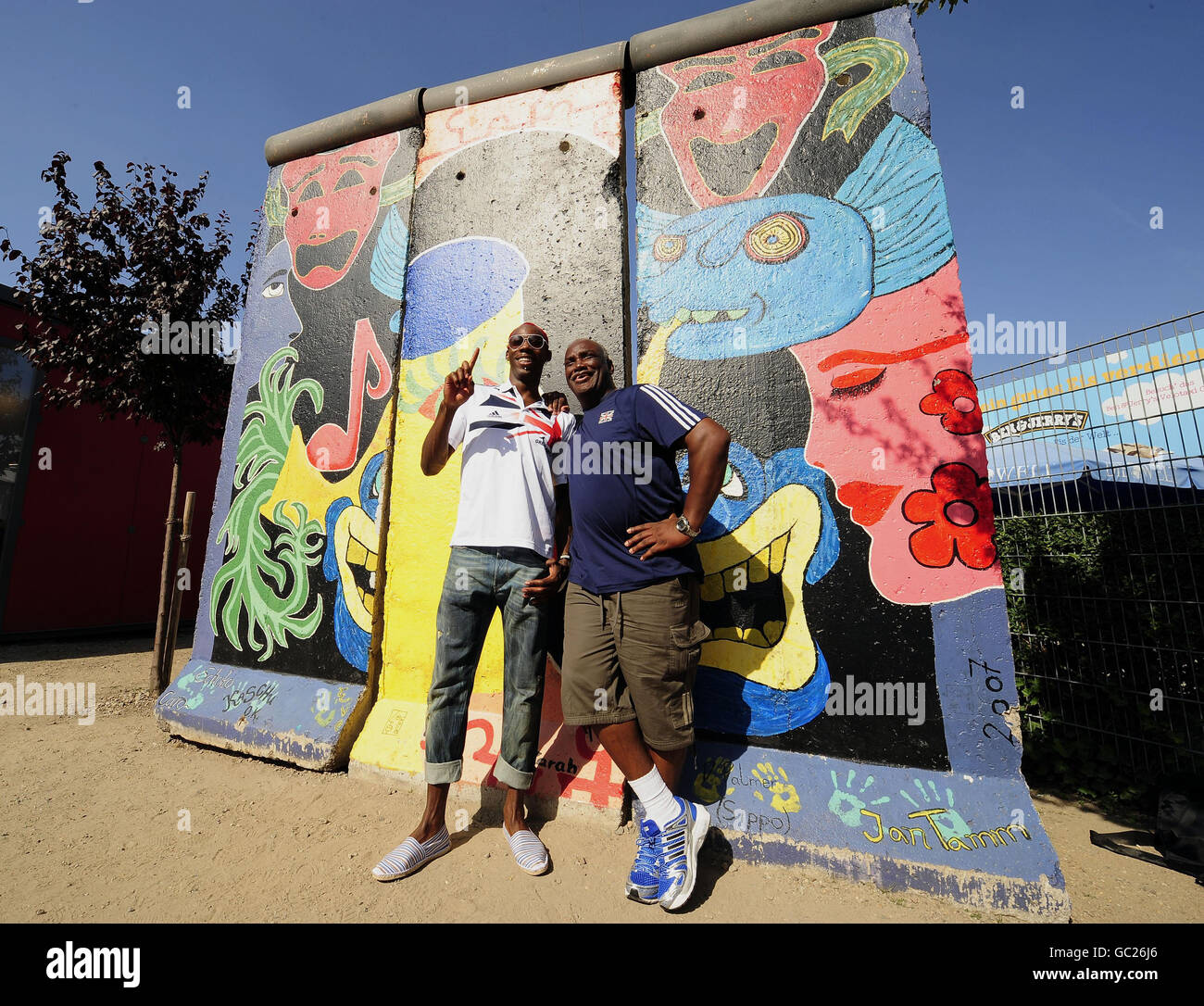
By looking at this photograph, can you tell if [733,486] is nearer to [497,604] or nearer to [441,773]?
[497,604]

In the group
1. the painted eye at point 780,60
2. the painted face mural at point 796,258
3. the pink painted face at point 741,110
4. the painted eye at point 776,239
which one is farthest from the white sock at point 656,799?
the painted eye at point 780,60

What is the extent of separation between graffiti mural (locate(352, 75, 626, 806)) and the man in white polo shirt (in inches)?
20.1

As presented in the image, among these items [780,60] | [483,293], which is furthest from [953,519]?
[483,293]

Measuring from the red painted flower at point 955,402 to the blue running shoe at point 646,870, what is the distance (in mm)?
2215

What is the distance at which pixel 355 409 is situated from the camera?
3641mm

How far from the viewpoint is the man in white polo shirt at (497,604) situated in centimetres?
229

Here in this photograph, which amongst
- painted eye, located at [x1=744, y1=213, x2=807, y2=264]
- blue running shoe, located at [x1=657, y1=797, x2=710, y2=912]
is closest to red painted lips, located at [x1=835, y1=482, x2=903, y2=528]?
Answer: painted eye, located at [x1=744, y1=213, x2=807, y2=264]

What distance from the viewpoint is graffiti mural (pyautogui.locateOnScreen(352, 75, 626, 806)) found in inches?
119

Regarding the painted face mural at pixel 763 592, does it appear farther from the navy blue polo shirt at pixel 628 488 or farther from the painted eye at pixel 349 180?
the painted eye at pixel 349 180

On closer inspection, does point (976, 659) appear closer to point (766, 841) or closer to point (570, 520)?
point (766, 841)

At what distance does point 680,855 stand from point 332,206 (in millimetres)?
4790

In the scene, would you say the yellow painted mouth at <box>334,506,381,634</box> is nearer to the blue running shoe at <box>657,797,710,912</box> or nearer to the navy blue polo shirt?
the navy blue polo shirt

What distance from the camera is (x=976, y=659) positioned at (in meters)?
2.34
